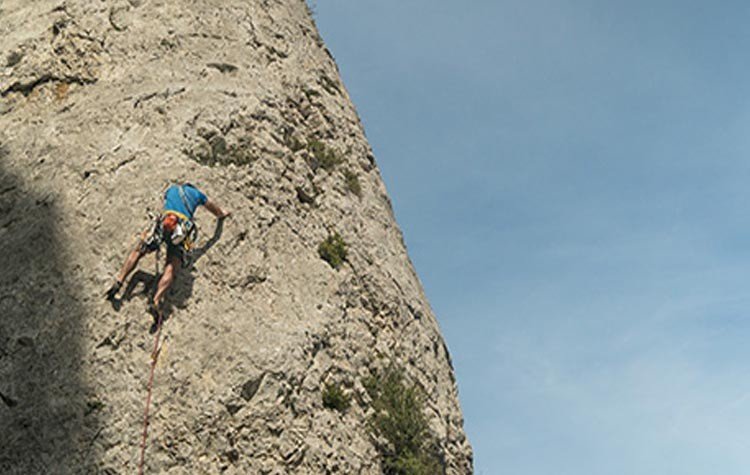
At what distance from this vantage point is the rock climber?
9.04m

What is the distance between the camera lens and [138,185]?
1025 centimetres

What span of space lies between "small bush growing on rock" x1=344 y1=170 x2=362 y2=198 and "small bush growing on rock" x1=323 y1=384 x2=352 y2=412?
4.63 meters

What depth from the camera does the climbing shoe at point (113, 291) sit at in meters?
8.99

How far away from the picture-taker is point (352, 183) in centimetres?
1335

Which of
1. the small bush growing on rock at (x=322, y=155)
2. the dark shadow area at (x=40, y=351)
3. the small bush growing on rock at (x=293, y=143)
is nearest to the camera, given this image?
the dark shadow area at (x=40, y=351)

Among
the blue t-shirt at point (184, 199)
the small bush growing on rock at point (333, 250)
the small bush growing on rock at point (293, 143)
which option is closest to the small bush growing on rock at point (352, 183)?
the small bush growing on rock at point (293, 143)

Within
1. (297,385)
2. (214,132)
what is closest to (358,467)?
(297,385)

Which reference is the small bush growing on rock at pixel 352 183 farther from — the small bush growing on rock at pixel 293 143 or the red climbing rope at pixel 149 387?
the red climbing rope at pixel 149 387

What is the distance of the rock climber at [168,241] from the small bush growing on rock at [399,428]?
325cm

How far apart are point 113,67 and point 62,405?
654 cm

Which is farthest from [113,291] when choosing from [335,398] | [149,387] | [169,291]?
[335,398]

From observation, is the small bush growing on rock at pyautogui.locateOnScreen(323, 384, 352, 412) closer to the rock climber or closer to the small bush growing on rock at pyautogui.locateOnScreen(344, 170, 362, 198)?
the rock climber

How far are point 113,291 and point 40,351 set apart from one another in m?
1.13

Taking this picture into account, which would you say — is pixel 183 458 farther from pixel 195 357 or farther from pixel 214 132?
pixel 214 132
